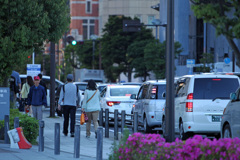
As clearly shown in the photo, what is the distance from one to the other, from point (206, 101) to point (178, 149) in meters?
9.26

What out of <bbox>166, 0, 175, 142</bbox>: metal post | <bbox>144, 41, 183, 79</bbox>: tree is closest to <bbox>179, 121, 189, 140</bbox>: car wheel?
<bbox>166, 0, 175, 142</bbox>: metal post

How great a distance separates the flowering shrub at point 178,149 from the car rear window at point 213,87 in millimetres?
8400

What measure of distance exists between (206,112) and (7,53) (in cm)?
574

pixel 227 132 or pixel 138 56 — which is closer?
pixel 227 132

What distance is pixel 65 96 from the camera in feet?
61.1

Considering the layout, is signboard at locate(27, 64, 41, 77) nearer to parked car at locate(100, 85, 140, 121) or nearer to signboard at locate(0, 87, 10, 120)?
parked car at locate(100, 85, 140, 121)

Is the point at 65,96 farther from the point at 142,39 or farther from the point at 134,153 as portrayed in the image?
the point at 142,39

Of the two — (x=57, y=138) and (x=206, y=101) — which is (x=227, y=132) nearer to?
(x=206, y=101)

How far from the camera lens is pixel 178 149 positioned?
779cm

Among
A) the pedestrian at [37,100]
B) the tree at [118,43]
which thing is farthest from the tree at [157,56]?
the pedestrian at [37,100]

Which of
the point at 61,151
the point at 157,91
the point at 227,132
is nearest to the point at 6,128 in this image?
the point at 61,151

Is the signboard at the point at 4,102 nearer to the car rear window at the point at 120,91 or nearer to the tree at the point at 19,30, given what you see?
the tree at the point at 19,30

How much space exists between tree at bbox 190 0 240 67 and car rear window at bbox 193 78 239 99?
7247 mm

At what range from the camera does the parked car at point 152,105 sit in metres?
20.8
